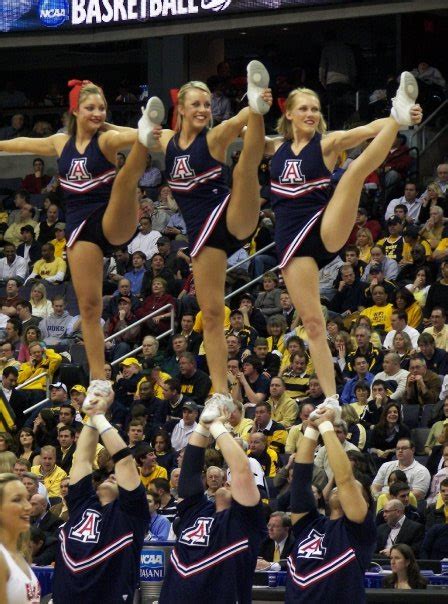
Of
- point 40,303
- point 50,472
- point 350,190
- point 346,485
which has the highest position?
point 350,190

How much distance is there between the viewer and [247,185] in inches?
300

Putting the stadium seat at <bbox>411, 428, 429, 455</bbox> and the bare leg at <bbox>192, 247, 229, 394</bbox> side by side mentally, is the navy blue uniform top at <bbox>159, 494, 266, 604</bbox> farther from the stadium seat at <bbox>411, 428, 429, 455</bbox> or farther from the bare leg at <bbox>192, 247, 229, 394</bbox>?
the stadium seat at <bbox>411, 428, 429, 455</bbox>

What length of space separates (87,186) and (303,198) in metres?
1.19

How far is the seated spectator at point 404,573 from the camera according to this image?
8.64 metres

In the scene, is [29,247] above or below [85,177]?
below

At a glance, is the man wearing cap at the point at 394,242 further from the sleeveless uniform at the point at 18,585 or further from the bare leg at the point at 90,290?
the sleeveless uniform at the point at 18,585

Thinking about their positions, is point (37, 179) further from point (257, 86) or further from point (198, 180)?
point (257, 86)

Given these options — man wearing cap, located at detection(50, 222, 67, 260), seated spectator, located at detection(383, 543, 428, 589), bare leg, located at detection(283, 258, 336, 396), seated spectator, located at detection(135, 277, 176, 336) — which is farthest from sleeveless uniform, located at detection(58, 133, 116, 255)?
man wearing cap, located at detection(50, 222, 67, 260)

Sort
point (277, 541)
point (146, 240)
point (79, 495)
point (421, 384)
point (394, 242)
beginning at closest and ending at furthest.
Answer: point (79, 495), point (277, 541), point (421, 384), point (394, 242), point (146, 240)

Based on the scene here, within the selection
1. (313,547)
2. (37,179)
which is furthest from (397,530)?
(37,179)

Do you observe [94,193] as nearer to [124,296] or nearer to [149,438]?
[149,438]

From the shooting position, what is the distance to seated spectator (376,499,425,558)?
33.6ft

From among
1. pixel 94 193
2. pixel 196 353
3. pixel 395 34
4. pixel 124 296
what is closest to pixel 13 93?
pixel 395 34

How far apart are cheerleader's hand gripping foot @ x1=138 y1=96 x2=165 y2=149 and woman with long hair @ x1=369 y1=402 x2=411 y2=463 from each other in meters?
4.71
